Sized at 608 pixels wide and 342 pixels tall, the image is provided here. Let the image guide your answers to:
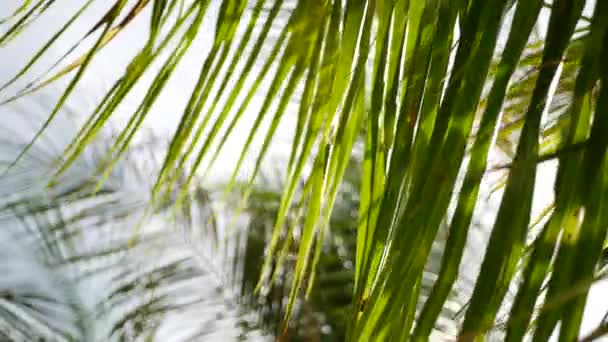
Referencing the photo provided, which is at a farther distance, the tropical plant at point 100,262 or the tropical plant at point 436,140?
the tropical plant at point 100,262

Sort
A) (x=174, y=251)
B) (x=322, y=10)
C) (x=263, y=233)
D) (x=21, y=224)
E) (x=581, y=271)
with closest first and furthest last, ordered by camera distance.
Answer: (x=581, y=271)
(x=322, y=10)
(x=263, y=233)
(x=174, y=251)
(x=21, y=224)

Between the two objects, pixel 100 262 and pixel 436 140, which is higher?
pixel 100 262

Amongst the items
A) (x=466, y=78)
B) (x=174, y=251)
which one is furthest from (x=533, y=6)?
(x=174, y=251)

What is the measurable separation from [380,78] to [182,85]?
202 centimetres

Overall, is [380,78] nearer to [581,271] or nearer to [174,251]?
[581,271]

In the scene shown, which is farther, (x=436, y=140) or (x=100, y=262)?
(x=100, y=262)

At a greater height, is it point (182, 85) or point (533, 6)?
point (182, 85)

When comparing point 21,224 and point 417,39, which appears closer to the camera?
point 417,39

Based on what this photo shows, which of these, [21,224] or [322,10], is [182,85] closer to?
[21,224]

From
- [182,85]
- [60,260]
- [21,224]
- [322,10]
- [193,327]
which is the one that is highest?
[182,85]

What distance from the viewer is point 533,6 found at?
0.59 ft

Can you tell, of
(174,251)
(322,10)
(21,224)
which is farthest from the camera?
(21,224)

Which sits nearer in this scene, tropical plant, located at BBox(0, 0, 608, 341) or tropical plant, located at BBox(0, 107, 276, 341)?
tropical plant, located at BBox(0, 0, 608, 341)

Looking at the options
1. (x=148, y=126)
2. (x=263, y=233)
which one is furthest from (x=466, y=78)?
(x=148, y=126)
